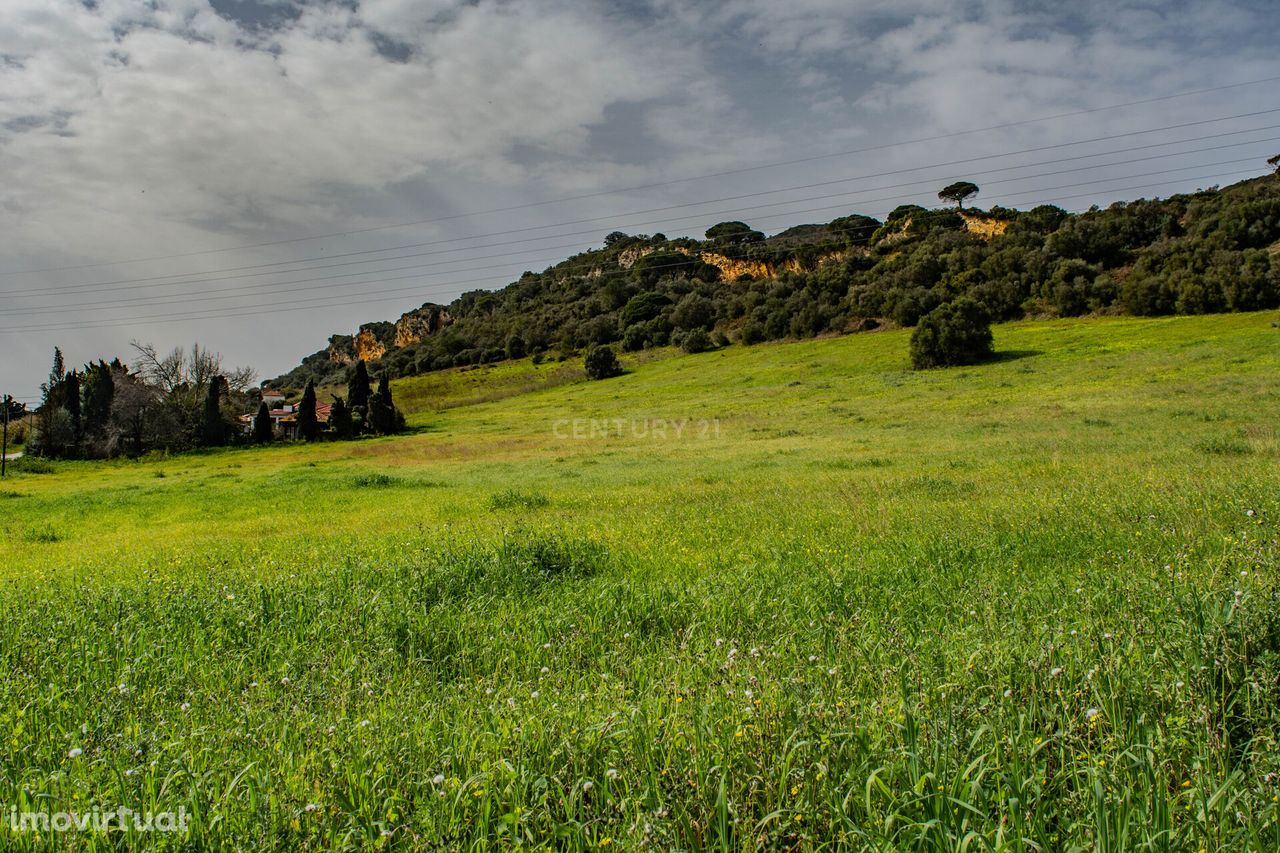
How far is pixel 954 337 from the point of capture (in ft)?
178

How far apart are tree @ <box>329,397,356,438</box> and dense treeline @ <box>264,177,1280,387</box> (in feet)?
54.5

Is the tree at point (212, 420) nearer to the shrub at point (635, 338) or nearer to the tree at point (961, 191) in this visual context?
the shrub at point (635, 338)

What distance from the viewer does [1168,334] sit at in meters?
48.8

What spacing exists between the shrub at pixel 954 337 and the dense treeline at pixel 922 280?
2373 mm

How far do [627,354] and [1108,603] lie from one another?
9556 cm

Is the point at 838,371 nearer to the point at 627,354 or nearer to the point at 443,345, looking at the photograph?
the point at 627,354

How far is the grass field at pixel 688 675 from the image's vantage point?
8.25 feet

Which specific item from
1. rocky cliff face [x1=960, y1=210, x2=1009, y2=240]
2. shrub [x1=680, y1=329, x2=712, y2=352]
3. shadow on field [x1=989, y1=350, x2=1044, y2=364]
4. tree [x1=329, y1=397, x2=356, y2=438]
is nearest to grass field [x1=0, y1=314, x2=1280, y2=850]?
shadow on field [x1=989, y1=350, x2=1044, y2=364]

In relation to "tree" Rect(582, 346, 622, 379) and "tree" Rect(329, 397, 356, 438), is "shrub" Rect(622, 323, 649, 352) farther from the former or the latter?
"tree" Rect(329, 397, 356, 438)

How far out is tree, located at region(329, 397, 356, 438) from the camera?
6756cm

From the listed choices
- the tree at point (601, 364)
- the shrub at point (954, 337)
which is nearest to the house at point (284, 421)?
the tree at point (601, 364)

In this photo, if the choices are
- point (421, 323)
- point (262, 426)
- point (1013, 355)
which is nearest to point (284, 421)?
point (262, 426)

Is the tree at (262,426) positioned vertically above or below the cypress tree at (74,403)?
below

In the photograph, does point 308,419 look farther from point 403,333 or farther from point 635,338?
point 403,333
